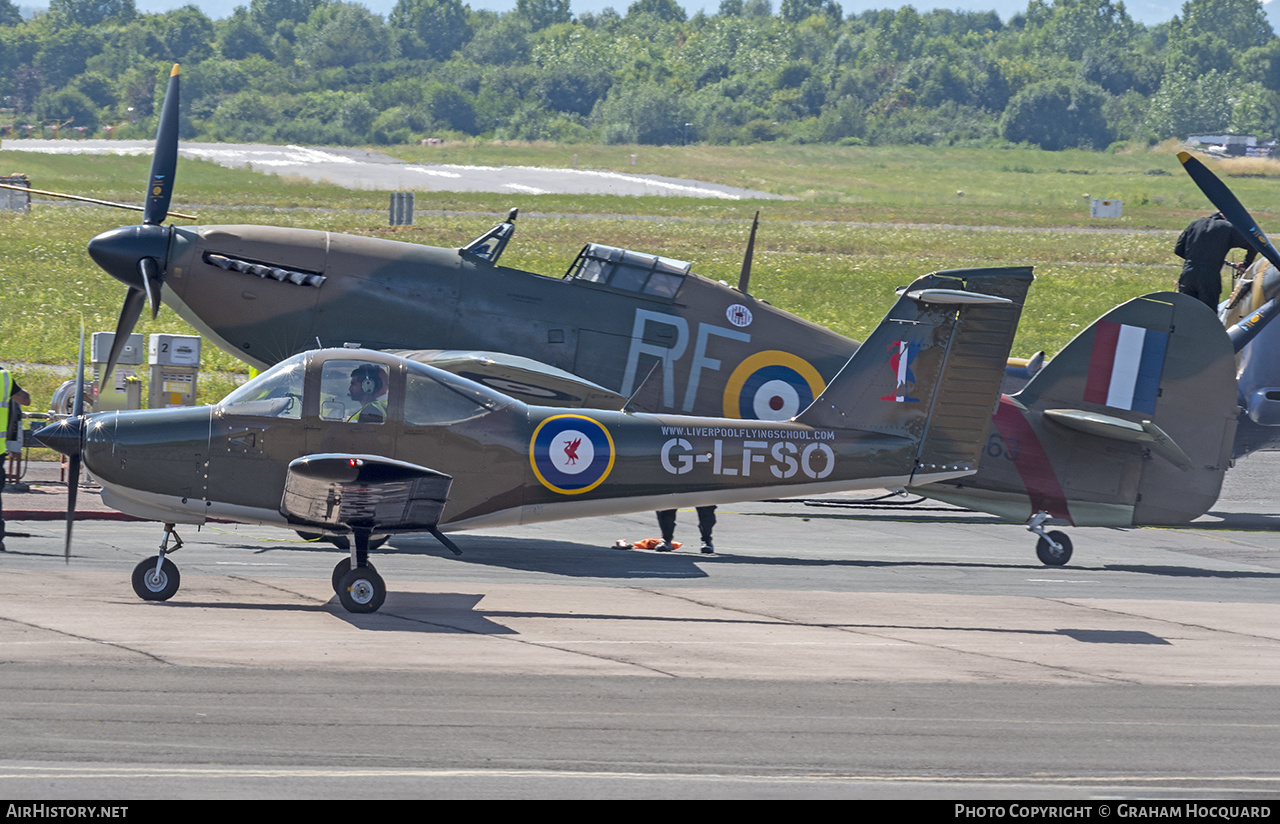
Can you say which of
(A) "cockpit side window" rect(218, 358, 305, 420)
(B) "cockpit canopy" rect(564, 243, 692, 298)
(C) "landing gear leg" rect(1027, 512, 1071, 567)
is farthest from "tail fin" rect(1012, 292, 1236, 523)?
(A) "cockpit side window" rect(218, 358, 305, 420)

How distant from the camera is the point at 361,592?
11328 millimetres

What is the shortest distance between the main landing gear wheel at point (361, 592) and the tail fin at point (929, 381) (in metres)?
4.31

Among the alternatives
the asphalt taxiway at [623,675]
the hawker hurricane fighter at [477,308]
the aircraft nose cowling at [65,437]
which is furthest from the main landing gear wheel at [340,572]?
the hawker hurricane fighter at [477,308]

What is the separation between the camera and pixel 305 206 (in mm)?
58938

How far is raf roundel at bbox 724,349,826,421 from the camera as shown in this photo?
55.2ft

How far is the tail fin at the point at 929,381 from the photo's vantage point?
12.7 m

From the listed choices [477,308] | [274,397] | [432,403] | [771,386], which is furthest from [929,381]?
[477,308]

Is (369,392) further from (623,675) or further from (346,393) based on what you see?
(623,675)

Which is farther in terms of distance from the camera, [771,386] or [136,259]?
[771,386]

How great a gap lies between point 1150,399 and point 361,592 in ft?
32.6

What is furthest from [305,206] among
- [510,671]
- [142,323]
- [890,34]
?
[890,34]

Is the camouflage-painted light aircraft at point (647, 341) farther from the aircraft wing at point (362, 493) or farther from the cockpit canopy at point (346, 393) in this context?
the aircraft wing at point (362, 493)
